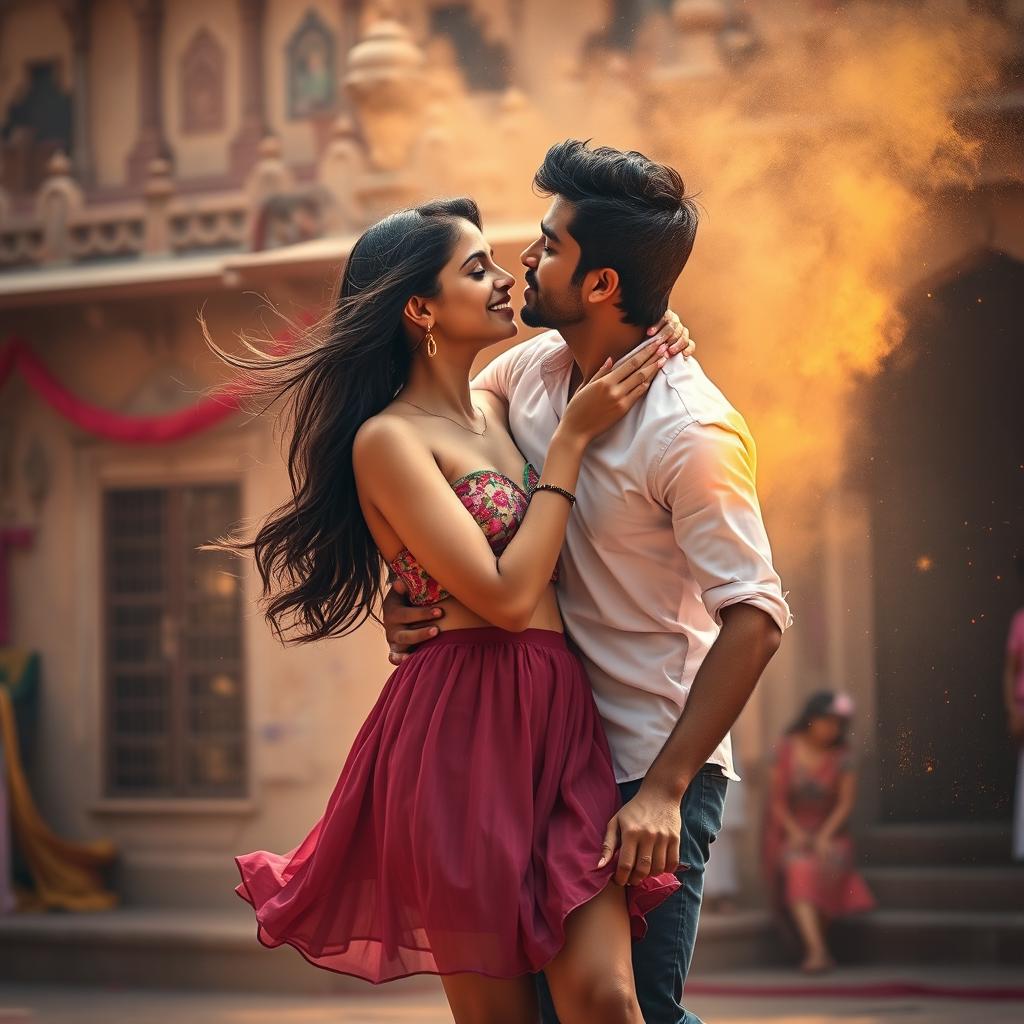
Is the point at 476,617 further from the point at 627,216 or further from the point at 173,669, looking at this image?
the point at 173,669

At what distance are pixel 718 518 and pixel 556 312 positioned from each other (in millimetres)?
533

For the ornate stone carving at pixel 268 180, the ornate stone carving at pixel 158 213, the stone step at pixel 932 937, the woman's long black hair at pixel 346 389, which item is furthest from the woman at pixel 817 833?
the woman's long black hair at pixel 346 389

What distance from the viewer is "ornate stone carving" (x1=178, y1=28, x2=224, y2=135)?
12625mm

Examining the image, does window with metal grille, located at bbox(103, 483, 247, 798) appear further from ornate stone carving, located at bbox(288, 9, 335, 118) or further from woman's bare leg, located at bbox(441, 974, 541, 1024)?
woman's bare leg, located at bbox(441, 974, 541, 1024)

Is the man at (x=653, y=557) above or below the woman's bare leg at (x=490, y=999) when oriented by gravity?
above

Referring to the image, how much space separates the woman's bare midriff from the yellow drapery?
26.8 feet

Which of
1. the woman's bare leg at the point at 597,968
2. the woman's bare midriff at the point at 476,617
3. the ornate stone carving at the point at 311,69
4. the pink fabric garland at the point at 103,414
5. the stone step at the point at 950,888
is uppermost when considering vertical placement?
the ornate stone carving at the point at 311,69

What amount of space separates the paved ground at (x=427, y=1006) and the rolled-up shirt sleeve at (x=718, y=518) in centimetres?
475

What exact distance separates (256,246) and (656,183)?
776 centimetres

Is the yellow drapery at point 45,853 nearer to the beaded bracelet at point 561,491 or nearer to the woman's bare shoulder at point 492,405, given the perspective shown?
the woman's bare shoulder at point 492,405

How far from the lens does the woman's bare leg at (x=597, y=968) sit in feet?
9.93

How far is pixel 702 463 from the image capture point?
3127 mm

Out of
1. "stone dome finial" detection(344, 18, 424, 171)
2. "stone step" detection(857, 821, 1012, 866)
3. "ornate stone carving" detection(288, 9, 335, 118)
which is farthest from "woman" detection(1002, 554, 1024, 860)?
"ornate stone carving" detection(288, 9, 335, 118)

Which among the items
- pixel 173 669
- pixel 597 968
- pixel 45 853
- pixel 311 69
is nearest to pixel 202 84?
pixel 311 69
